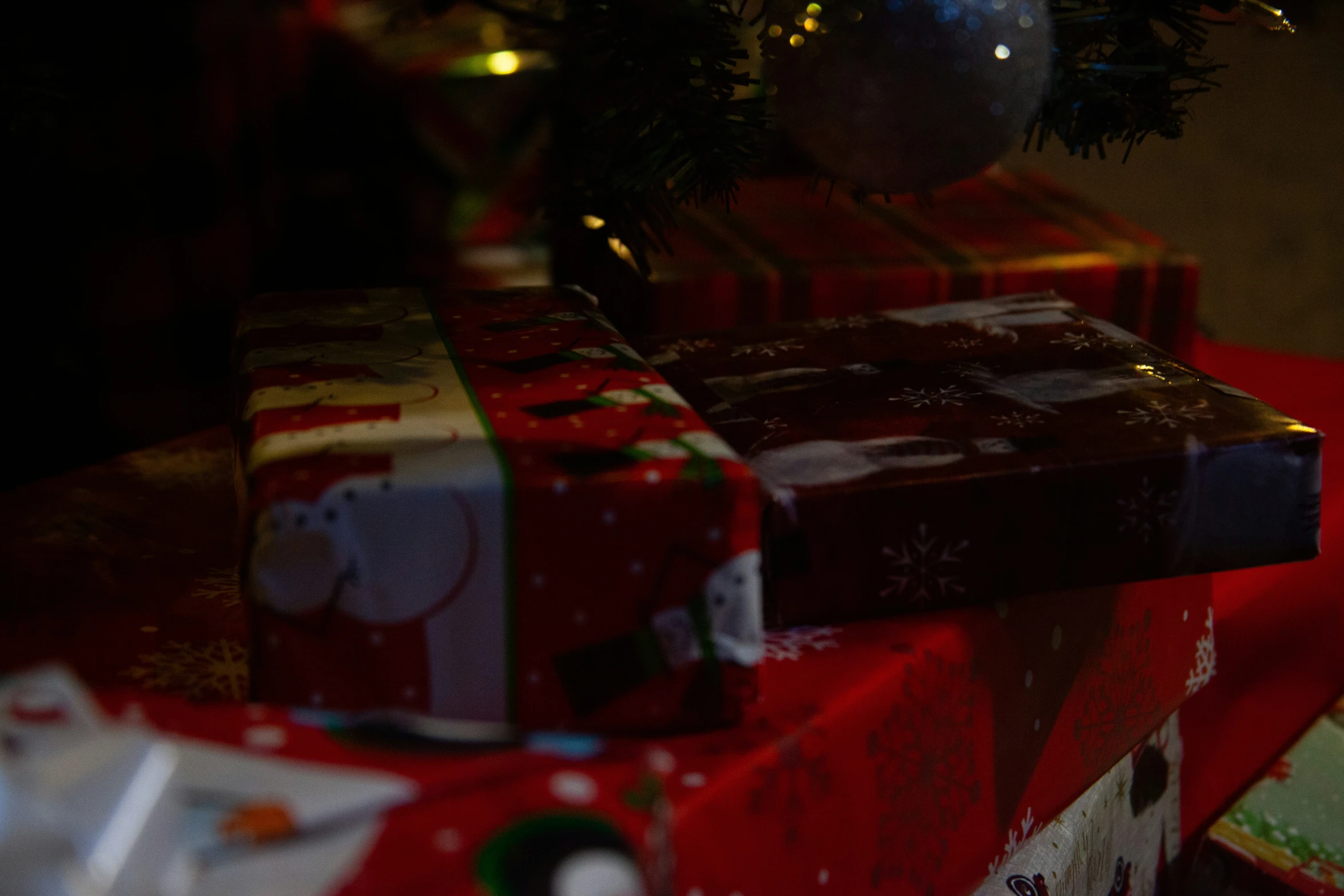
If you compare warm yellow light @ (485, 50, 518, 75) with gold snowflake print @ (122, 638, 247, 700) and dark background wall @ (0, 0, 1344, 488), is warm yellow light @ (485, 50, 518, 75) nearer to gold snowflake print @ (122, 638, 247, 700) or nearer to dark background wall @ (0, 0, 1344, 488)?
dark background wall @ (0, 0, 1344, 488)

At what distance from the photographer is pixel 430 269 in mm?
1700

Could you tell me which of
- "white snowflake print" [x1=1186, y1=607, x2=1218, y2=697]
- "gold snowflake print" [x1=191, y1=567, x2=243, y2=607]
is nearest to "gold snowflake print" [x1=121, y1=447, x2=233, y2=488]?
"gold snowflake print" [x1=191, y1=567, x2=243, y2=607]

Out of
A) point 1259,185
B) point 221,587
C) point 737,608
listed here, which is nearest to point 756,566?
point 737,608

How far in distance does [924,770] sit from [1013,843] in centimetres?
8

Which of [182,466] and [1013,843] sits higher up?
[182,466]

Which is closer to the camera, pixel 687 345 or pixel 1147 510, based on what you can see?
pixel 1147 510

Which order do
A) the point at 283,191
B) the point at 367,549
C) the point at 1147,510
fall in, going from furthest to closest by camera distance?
the point at 283,191 < the point at 1147,510 < the point at 367,549

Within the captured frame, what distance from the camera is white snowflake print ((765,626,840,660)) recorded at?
1.21 ft

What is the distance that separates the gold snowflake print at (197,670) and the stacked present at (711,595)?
0.07m

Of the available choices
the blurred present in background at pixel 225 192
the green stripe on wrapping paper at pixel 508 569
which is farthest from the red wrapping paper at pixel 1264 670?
the blurred present in background at pixel 225 192

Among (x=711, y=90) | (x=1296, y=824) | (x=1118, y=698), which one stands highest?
(x=711, y=90)

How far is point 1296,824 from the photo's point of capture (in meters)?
0.55

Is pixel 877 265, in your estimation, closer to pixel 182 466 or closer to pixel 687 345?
pixel 687 345

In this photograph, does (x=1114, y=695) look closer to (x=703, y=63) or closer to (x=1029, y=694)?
(x=1029, y=694)
